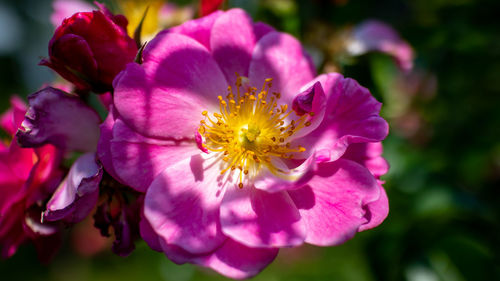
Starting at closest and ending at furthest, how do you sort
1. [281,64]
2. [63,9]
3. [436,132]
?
[281,64], [63,9], [436,132]

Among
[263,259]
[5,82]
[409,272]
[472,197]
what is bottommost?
[5,82]

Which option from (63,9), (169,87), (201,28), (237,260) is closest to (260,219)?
(237,260)

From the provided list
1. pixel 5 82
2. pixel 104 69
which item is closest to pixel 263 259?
pixel 104 69

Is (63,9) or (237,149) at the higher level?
(63,9)

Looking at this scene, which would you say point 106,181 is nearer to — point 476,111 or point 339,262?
point 476,111

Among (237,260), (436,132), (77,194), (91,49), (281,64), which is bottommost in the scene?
(436,132)

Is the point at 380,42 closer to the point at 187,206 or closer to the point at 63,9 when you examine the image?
the point at 187,206
